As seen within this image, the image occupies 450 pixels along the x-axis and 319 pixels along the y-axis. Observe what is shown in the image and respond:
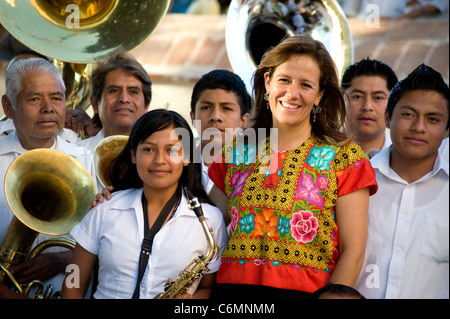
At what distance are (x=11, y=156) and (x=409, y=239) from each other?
1889mm

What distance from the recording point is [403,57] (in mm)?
7035

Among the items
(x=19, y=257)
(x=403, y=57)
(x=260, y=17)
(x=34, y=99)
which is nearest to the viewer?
(x=19, y=257)

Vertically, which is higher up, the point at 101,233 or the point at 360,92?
the point at 360,92

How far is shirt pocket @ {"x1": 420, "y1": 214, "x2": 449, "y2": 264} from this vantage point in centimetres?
290

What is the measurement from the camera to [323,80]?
3027 millimetres

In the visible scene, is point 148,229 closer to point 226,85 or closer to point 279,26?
point 226,85

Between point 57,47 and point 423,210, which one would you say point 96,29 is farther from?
point 423,210

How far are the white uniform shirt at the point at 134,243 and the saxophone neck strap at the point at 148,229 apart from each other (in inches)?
0.6

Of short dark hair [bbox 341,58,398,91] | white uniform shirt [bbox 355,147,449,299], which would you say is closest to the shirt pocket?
white uniform shirt [bbox 355,147,449,299]

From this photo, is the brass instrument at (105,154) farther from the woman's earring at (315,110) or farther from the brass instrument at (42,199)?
the woman's earring at (315,110)

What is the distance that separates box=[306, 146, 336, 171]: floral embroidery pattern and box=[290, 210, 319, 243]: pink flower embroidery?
0.19 metres

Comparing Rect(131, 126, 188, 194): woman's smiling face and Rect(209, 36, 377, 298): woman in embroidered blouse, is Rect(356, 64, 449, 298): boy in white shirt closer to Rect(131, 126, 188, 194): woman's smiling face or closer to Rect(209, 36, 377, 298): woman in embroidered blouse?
Rect(209, 36, 377, 298): woman in embroidered blouse

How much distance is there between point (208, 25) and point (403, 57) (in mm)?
2433
